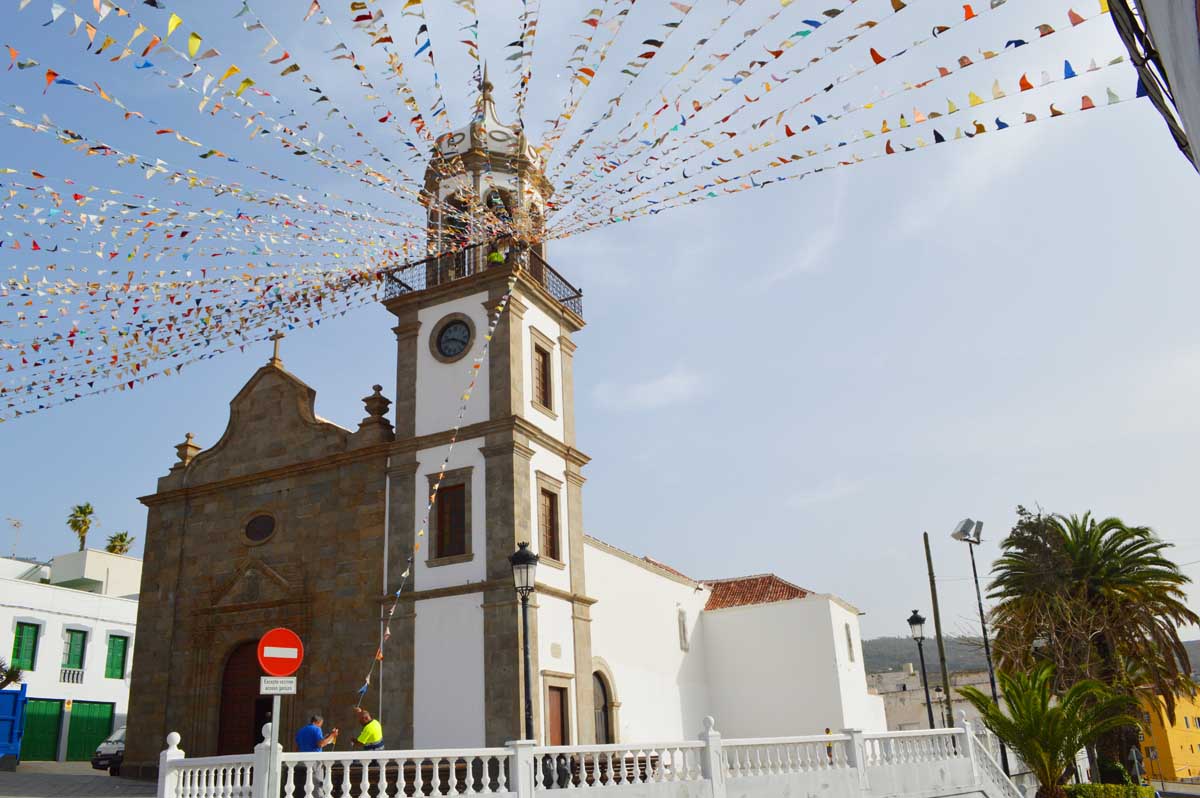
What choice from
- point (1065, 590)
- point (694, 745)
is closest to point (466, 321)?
point (694, 745)

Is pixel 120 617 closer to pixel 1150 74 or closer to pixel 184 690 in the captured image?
pixel 184 690

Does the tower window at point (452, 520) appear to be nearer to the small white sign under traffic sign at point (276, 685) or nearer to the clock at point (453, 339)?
the clock at point (453, 339)

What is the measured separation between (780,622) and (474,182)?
53.2 ft

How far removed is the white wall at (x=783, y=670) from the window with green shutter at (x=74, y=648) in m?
20.0

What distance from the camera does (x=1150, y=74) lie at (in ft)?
16.9

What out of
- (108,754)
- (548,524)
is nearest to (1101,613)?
(548,524)

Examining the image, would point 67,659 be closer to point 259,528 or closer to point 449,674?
point 259,528

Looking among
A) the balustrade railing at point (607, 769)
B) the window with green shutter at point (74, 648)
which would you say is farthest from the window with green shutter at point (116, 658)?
the balustrade railing at point (607, 769)

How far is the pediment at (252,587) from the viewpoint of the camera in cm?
2089

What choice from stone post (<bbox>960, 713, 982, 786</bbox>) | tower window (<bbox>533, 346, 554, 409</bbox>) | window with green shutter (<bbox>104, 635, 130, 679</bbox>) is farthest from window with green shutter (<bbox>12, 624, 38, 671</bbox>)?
stone post (<bbox>960, 713, 982, 786</bbox>)

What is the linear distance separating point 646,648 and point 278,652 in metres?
17.1

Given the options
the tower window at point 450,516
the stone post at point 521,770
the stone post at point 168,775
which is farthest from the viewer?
the tower window at point 450,516

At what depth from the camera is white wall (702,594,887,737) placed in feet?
93.4

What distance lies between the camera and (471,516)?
19.5 metres
